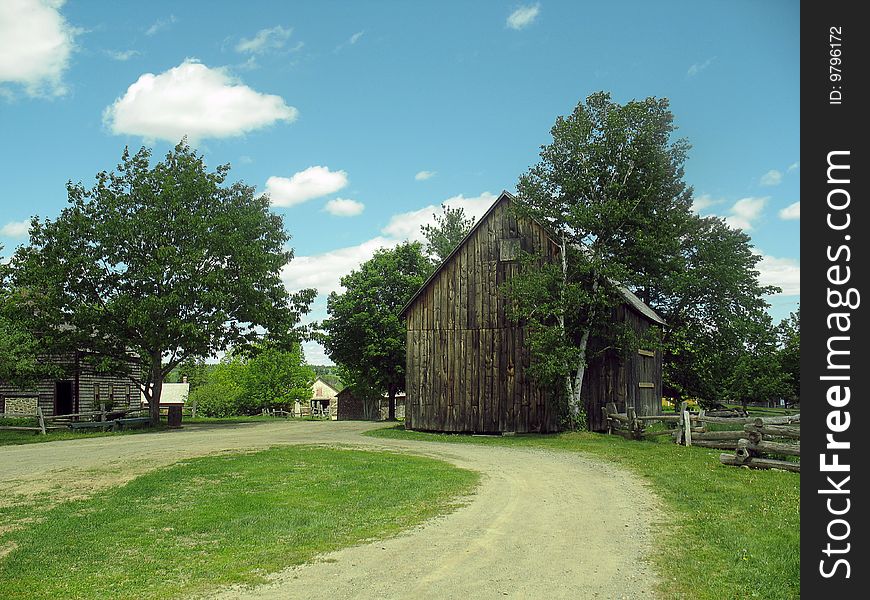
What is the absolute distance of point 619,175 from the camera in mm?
26234

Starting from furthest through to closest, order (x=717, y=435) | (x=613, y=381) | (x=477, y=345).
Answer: (x=613, y=381)
(x=477, y=345)
(x=717, y=435)

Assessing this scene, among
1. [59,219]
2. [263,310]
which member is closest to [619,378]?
[263,310]

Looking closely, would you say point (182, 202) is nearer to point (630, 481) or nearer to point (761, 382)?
point (630, 481)

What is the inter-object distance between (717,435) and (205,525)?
1499cm

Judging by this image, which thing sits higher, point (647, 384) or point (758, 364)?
point (758, 364)

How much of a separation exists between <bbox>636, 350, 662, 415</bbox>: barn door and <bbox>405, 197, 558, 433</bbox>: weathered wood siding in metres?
7.51

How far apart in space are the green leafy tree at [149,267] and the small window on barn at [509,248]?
13.0 m

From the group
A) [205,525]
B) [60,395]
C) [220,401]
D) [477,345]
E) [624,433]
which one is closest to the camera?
[205,525]

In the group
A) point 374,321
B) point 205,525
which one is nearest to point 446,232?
point 374,321

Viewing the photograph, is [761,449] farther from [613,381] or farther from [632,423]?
[613,381]

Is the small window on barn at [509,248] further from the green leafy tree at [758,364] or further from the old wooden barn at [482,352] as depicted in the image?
the green leafy tree at [758,364]

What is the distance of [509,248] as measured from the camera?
28047 millimetres

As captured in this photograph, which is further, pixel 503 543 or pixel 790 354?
pixel 790 354
